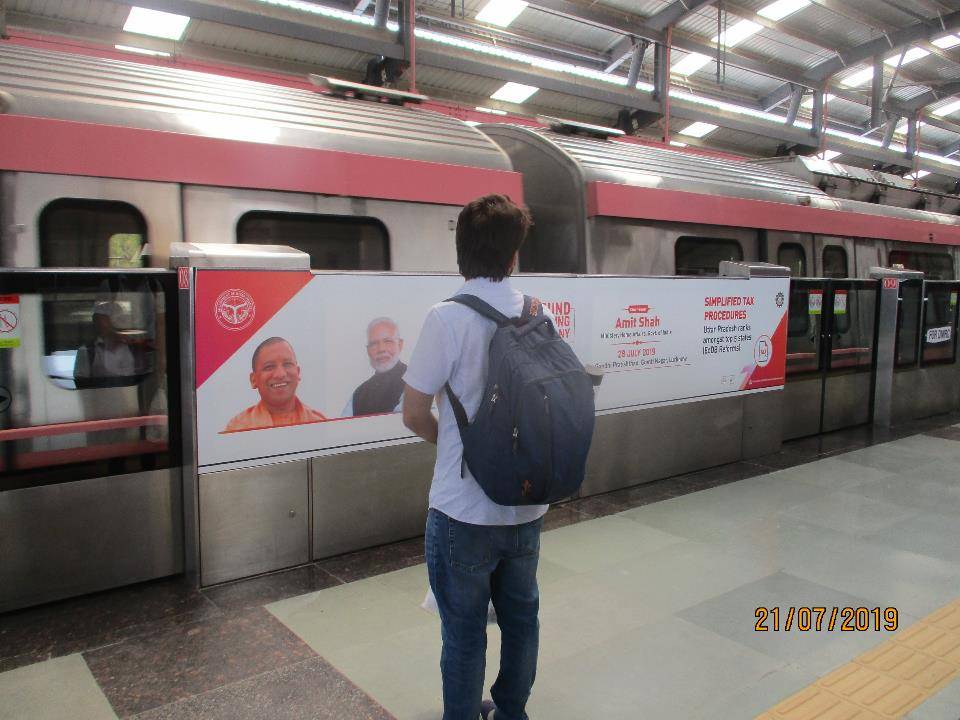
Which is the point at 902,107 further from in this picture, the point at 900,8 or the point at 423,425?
the point at 423,425

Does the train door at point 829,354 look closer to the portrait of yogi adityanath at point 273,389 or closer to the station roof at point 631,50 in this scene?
the portrait of yogi adityanath at point 273,389

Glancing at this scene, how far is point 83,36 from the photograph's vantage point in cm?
808

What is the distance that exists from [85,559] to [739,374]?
4235 mm

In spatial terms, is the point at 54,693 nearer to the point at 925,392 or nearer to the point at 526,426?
the point at 526,426

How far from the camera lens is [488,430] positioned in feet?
5.87

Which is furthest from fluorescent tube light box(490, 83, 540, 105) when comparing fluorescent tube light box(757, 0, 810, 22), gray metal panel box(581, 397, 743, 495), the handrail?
the handrail

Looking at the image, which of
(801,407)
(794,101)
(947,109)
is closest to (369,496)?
(801,407)

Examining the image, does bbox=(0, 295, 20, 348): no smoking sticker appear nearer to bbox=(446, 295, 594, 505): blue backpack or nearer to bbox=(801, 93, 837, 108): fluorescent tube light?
bbox=(446, 295, 594, 505): blue backpack

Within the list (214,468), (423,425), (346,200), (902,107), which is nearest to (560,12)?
(346,200)

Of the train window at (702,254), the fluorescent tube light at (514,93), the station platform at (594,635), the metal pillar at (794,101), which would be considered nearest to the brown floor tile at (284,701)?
the station platform at (594,635)

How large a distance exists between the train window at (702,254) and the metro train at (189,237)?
0.05 metres

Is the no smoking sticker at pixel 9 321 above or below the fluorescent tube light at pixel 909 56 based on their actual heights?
below

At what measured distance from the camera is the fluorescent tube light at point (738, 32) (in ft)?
40.0
